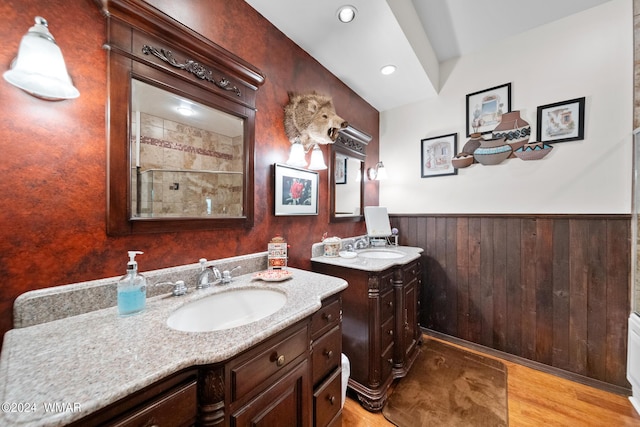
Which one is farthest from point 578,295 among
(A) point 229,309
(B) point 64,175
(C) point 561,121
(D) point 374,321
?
(B) point 64,175

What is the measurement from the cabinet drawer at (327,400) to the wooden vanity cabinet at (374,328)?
1.39ft

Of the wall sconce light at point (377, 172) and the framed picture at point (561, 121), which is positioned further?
the wall sconce light at point (377, 172)

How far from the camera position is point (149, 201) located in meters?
1.01

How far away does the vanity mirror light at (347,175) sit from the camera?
213cm

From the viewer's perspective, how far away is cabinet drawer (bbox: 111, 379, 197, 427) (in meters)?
0.51

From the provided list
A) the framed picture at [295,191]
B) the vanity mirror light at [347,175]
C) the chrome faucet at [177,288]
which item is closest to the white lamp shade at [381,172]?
the vanity mirror light at [347,175]

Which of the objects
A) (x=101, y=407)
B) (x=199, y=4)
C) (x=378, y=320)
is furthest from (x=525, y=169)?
(x=101, y=407)

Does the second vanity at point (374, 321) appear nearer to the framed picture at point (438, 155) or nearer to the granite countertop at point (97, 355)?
the granite countertop at point (97, 355)

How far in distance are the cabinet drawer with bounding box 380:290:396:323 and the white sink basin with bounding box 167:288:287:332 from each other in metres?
0.83

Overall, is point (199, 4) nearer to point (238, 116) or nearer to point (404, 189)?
point (238, 116)

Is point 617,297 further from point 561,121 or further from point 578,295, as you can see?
point 561,121

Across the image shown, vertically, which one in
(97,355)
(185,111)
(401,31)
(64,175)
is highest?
(401,31)

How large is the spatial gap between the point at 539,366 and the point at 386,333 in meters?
1.39

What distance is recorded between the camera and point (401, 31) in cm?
159
